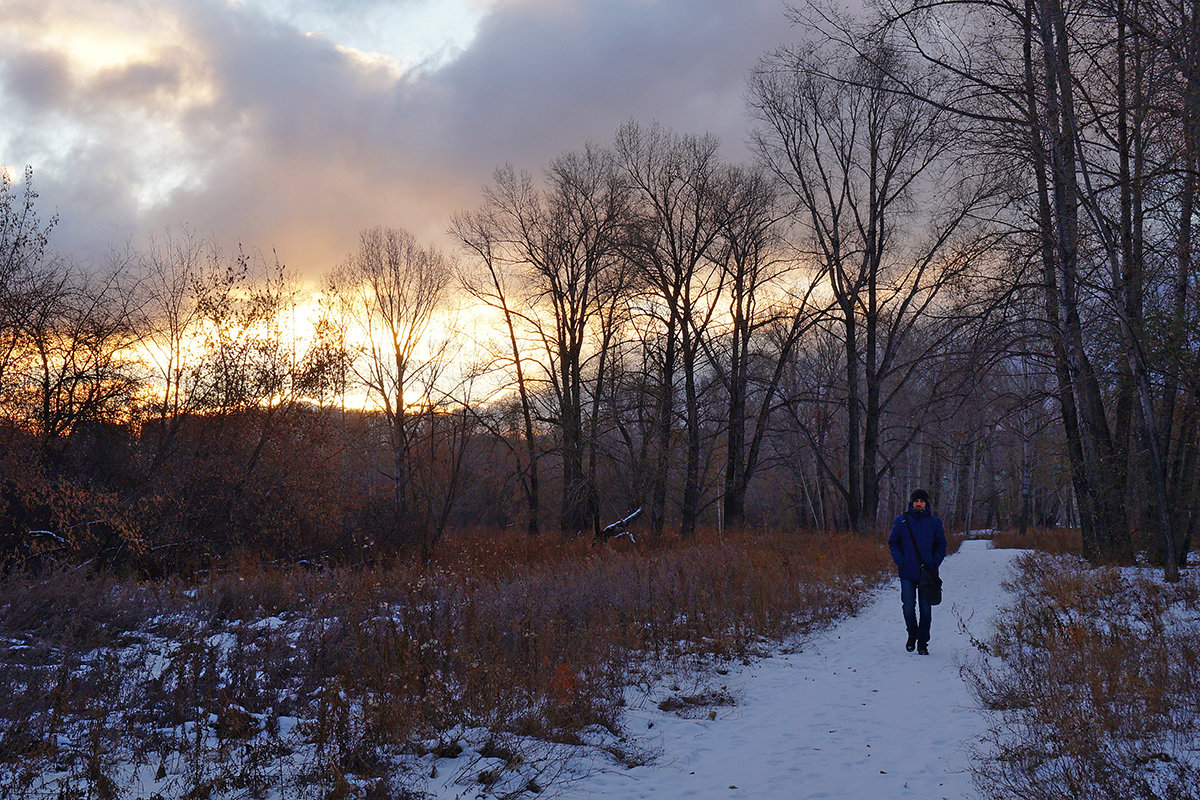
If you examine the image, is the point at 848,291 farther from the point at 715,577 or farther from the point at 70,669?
the point at 70,669

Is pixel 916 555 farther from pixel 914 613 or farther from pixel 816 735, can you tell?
pixel 816 735

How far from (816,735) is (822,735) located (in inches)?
A: 1.8

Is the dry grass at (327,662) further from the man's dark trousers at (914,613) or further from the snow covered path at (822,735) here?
the man's dark trousers at (914,613)

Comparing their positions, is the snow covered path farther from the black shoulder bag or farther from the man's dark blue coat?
the man's dark blue coat

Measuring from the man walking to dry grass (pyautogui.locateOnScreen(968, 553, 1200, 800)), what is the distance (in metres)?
Answer: 0.78

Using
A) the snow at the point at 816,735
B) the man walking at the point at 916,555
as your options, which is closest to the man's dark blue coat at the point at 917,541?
the man walking at the point at 916,555

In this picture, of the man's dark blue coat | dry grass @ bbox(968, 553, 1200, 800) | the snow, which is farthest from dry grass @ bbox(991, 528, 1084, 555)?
the snow

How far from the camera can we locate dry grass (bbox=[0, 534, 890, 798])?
4613 mm

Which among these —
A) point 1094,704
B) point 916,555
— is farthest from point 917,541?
point 1094,704

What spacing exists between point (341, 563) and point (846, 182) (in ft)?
70.5

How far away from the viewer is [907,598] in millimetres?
9047

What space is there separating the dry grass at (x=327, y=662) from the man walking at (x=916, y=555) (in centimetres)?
171

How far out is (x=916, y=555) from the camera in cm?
912

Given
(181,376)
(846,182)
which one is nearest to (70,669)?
(181,376)
